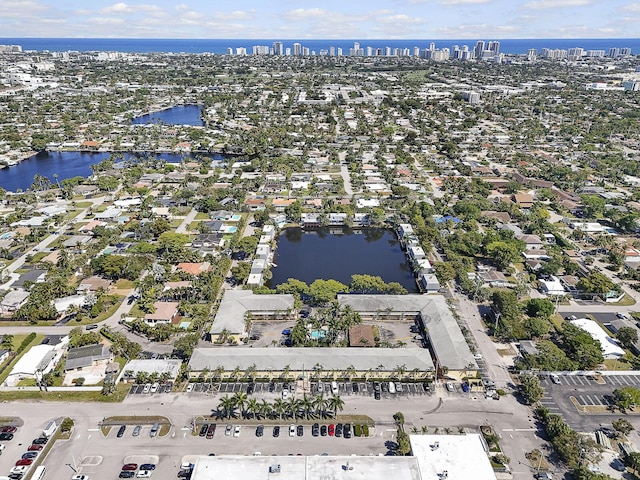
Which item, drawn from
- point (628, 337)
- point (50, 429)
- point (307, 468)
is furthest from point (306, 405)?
point (628, 337)

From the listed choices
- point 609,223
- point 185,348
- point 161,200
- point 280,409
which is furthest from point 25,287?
point 609,223

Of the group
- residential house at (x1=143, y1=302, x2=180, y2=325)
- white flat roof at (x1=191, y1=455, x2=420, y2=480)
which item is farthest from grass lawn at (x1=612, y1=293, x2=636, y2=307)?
residential house at (x1=143, y1=302, x2=180, y2=325)

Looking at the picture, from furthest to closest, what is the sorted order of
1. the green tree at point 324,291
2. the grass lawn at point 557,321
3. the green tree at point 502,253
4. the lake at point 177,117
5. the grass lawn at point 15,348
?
the lake at point 177,117
the green tree at point 502,253
the green tree at point 324,291
the grass lawn at point 557,321
the grass lawn at point 15,348

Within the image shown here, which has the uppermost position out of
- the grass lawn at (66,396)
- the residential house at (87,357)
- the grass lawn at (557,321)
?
the grass lawn at (557,321)

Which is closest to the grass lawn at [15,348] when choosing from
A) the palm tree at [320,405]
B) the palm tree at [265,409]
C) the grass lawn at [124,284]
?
the grass lawn at [124,284]

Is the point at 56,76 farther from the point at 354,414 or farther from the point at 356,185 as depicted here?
the point at 354,414

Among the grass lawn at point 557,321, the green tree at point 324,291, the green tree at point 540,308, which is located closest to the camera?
the green tree at point 540,308

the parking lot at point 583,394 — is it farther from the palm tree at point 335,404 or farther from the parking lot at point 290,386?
the palm tree at point 335,404

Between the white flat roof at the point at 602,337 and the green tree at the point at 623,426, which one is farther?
the white flat roof at the point at 602,337
